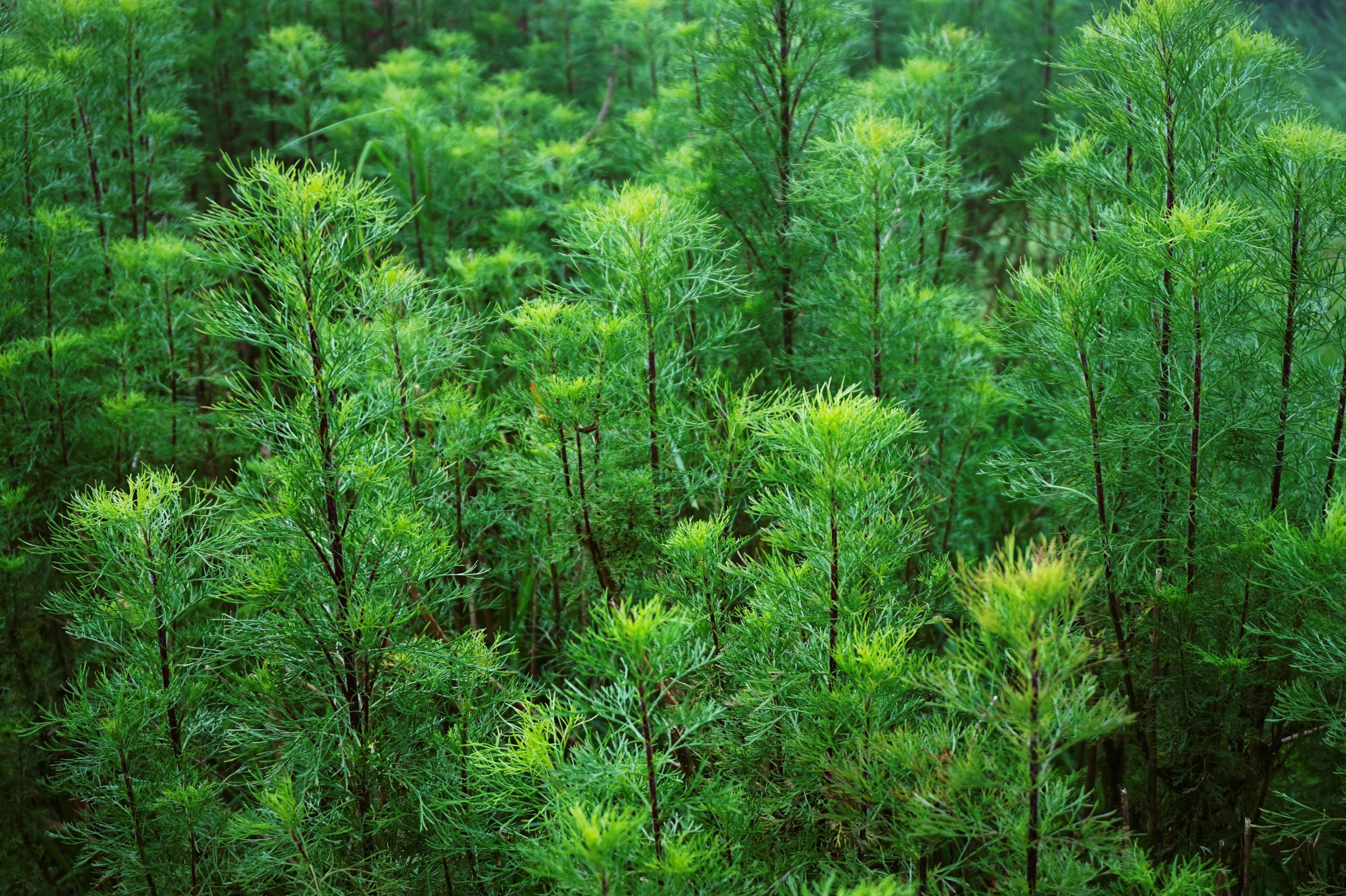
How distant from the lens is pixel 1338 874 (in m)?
1.64

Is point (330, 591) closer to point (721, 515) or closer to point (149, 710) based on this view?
point (149, 710)

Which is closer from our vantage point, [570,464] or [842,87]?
[570,464]

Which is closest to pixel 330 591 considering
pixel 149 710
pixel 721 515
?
pixel 149 710

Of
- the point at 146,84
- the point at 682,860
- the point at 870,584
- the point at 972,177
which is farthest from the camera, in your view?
the point at 972,177

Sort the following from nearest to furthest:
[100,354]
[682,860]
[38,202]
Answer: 1. [682,860]
2. [100,354]
3. [38,202]

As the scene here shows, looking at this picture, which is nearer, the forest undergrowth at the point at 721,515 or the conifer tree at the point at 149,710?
the forest undergrowth at the point at 721,515

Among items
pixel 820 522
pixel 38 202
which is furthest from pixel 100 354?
pixel 820 522

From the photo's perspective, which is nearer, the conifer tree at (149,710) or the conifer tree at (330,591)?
the conifer tree at (330,591)

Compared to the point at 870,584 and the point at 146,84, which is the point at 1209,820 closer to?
the point at 870,584

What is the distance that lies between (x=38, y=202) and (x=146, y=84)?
59cm

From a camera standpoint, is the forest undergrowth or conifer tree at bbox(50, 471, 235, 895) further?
conifer tree at bbox(50, 471, 235, 895)

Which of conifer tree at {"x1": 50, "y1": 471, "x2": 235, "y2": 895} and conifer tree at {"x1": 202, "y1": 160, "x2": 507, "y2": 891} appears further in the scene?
conifer tree at {"x1": 50, "y1": 471, "x2": 235, "y2": 895}

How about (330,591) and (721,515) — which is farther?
(721,515)

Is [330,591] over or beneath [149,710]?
over
